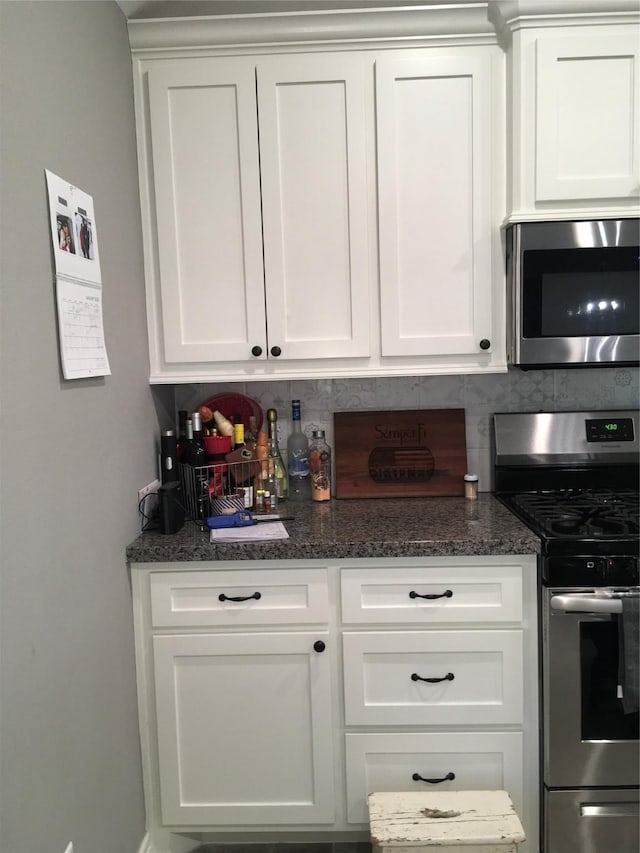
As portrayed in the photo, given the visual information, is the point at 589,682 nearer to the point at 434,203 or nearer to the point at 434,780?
the point at 434,780

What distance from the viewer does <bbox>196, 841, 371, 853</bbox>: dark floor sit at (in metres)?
1.84

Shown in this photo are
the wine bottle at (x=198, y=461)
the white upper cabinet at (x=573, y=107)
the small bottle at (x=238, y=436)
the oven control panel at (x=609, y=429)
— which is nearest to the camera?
the white upper cabinet at (x=573, y=107)

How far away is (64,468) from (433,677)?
114 cm

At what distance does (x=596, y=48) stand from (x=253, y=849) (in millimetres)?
2621

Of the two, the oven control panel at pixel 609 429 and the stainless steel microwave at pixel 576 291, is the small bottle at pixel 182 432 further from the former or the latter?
the oven control panel at pixel 609 429

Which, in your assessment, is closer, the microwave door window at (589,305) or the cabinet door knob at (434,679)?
the cabinet door knob at (434,679)

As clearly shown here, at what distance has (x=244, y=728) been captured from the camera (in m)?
1.73

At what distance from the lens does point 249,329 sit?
1938mm

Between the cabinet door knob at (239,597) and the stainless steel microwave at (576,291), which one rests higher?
the stainless steel microwave at (576,291)

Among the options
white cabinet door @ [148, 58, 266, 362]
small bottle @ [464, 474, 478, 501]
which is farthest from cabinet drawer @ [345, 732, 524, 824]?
white cabinet door @ [148, 58, 266, 362]

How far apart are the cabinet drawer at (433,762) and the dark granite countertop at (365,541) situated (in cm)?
54

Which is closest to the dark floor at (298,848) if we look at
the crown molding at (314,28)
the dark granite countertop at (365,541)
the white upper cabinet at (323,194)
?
the dark granite countertop at (365,541)

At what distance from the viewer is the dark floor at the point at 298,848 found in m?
1.84

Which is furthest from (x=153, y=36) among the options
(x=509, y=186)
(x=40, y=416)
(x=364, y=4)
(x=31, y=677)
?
(x=31, y=677)
